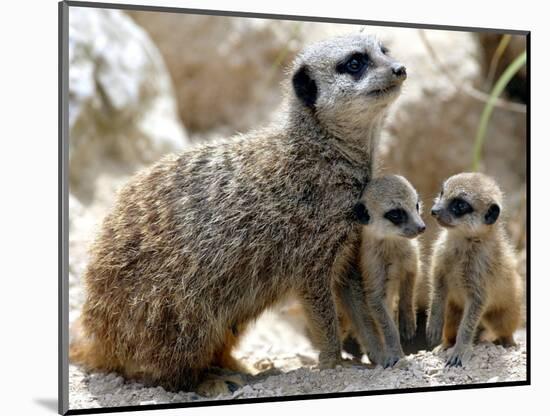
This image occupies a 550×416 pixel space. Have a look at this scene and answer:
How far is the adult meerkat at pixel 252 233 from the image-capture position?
10.5 ft

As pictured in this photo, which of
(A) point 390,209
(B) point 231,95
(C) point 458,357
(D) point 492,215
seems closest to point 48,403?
(A) point 390,209

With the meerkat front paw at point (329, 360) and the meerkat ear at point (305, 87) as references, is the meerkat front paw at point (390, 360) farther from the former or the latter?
the meerkat ear at point (305, 87)

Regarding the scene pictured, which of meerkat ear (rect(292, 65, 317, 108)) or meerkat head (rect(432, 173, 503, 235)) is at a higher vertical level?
meerkat ear (rect(292, 65, 317, 108))

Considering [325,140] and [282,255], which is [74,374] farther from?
[325,140]

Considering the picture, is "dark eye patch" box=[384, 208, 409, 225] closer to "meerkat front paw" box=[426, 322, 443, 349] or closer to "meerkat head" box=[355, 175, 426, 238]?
"meerkat head" box=[355, 175, 426, 238]

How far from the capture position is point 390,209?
10.2ft

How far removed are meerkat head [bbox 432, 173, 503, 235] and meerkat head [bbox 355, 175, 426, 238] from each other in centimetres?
12

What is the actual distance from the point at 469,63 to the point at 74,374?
10.7ft

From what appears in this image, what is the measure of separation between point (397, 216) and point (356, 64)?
563 millimetres

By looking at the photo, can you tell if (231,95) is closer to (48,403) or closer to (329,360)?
(329,360)

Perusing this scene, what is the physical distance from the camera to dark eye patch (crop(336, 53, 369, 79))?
3.13 meters

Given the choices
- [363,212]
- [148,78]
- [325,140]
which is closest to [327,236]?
[363,212]

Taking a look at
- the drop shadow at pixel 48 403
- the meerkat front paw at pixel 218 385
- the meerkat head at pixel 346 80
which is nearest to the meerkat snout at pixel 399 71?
the meerkat head at pixel 346 80

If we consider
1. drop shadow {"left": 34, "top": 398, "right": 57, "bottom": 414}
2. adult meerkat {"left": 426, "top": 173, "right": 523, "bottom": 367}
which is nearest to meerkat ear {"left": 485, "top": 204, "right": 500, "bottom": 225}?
adult meerkat {"left": 426, "top": 173, "right": 523, "bottom": 367}
